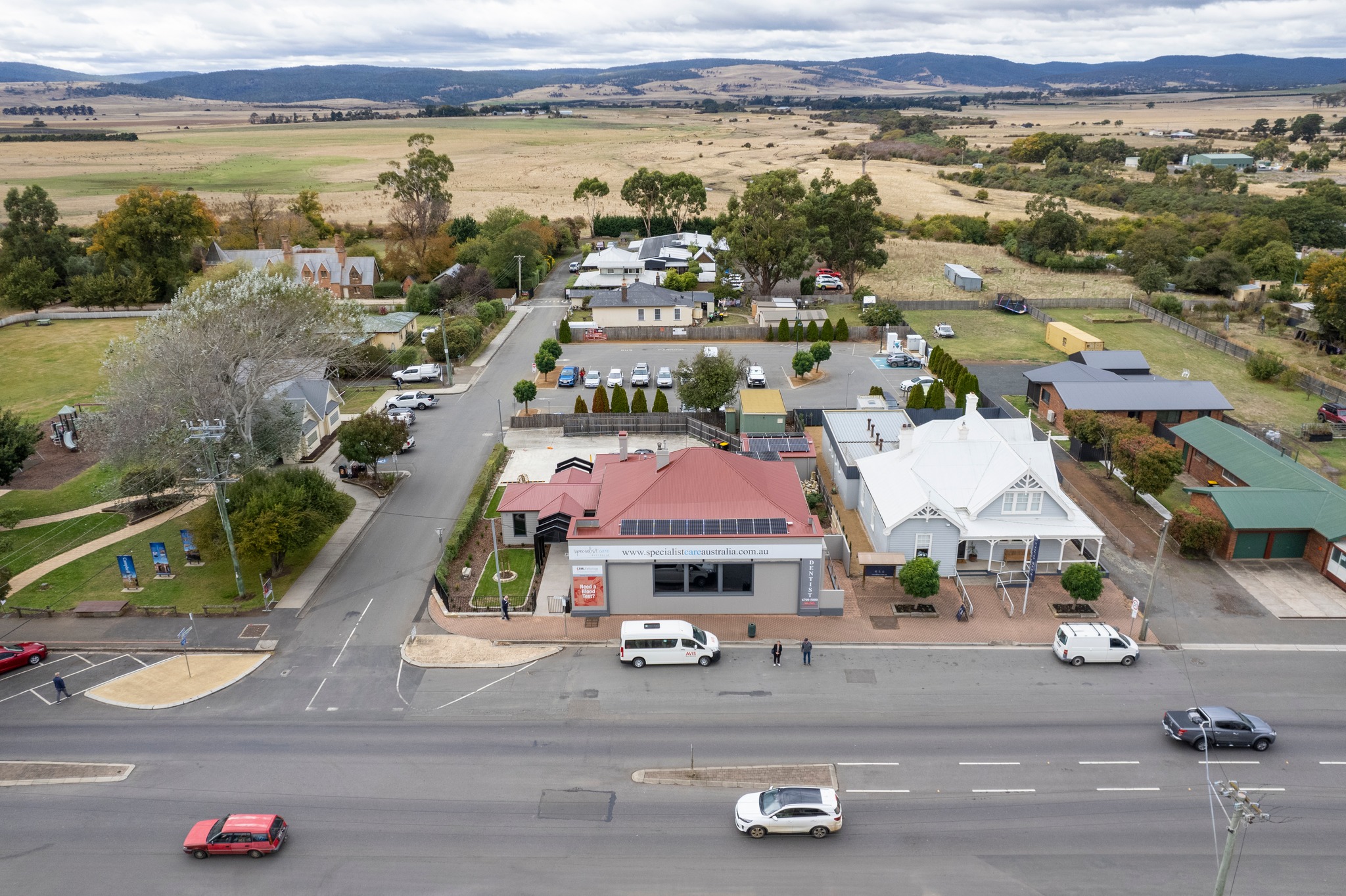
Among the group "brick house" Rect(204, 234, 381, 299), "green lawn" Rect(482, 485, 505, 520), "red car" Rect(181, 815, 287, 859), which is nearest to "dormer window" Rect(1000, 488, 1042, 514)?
"green lawn" Rect(482, 485, 505, 520)

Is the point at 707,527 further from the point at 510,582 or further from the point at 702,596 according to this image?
the point at 510,582

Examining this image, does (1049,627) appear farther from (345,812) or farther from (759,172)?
(759,172)

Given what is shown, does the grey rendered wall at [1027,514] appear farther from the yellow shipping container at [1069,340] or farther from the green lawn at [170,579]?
the yellow shipping container at [1069,340]

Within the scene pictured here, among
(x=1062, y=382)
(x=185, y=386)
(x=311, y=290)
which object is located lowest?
(x=1062, y=382)

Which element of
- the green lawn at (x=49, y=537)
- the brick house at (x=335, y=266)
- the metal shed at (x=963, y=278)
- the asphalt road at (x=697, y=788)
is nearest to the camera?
the asphalt road at (x=697, y=788)

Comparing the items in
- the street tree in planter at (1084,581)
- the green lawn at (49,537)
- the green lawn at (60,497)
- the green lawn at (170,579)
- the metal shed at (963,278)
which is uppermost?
the metal shed at (963,278)

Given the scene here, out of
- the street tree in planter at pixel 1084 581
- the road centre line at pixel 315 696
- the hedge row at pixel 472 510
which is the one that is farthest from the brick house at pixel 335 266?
the street tree in planter at pixel 1084 581

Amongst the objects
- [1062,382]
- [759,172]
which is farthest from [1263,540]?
[759,172]

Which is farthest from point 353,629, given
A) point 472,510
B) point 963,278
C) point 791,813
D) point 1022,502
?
point 963,278
